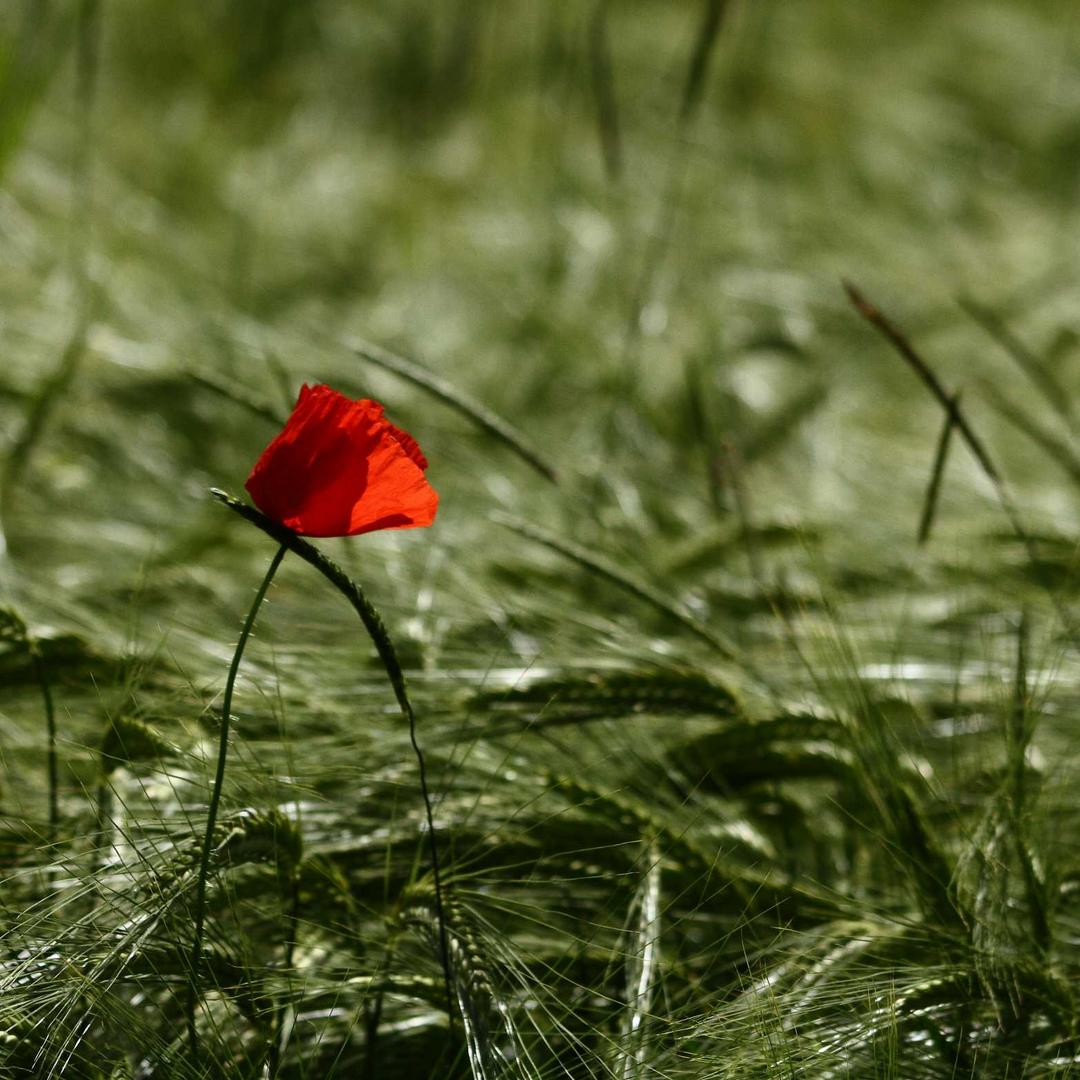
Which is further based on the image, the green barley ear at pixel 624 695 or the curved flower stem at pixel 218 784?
the green barley ear at pixel 624 695

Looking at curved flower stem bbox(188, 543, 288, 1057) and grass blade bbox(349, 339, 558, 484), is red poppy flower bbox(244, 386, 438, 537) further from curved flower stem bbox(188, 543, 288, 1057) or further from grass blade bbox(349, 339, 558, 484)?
grass blade bbox(349, 339, 558, 484)

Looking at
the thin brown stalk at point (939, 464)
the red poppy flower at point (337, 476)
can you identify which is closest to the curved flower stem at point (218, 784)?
the red poppy flower at point (337, 476)

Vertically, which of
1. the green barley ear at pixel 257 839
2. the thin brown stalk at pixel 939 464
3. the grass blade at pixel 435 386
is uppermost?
the grass blade at pixel 435 386

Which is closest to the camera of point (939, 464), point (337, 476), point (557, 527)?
point (337, 476)

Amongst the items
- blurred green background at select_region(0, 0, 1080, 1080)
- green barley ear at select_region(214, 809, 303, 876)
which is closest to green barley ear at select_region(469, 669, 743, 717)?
blurred green background at select_region(0, 0, 1080, 1080)

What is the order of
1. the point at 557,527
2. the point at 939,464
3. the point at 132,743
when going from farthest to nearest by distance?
1. the point at 557,527
2. the point at 939,464
3. the point at 132,743

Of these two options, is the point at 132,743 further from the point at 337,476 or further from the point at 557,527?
the point at 557,527

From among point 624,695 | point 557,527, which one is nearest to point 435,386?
point 624,695

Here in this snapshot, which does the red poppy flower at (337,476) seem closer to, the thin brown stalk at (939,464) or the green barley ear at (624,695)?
the green barley ear at (624,695)

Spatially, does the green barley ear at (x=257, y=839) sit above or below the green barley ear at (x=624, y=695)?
below
